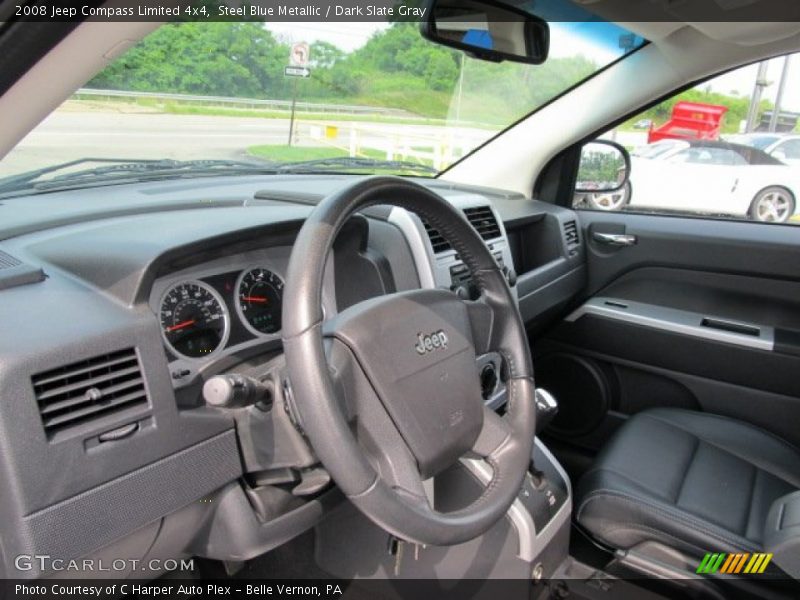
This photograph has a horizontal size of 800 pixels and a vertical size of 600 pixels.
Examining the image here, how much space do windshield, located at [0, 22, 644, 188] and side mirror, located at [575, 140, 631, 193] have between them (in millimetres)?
416

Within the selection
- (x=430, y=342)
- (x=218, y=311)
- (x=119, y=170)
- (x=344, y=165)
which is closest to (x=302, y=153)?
(x=344, y=165)

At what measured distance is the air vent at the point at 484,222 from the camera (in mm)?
2396

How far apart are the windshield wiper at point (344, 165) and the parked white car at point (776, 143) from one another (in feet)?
4.80

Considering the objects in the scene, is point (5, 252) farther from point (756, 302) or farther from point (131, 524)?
point (756, 302)

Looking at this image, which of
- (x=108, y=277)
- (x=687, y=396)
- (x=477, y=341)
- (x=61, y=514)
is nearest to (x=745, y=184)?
(x=687, y=396)

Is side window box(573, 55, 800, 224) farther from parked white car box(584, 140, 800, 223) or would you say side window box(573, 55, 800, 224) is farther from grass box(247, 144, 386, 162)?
grass box(247, 144, 386, 162)

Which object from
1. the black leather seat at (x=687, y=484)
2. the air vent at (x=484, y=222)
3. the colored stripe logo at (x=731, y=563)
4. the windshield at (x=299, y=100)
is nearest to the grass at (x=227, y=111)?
the windshield at (x=299, y=100)

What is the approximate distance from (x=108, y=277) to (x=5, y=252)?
0.98ft

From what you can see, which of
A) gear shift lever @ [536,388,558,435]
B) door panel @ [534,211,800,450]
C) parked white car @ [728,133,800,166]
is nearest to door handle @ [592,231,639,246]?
door panel @ [534,211,800,450]

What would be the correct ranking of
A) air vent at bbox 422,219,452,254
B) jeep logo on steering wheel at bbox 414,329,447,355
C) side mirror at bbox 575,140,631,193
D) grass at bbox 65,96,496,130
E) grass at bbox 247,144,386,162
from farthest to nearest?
side mirror at bbox 575,140,631,193, grass at bbox 247,144,386,162, air vent at bbox 422,219,452,254, grass at bbox 65,96,496,130, jeep logo on steering wheel at bbox 414,329,447,355

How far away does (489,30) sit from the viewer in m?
2.01

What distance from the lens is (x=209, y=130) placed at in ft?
6.96

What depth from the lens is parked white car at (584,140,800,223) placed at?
2.92 metres

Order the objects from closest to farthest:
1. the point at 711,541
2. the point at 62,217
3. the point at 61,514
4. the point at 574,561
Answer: the point at 61,514
the point at 62,217
the point at 711,541
the point at 574,561
